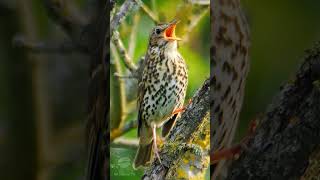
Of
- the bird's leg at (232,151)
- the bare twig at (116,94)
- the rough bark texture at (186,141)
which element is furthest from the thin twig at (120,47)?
the bird's leg at (232,151)

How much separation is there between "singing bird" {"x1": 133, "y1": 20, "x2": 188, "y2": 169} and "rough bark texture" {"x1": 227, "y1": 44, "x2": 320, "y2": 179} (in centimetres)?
44

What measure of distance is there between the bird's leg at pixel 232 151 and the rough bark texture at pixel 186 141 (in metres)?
0.15

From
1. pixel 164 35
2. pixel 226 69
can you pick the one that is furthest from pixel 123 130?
pixel 226 69

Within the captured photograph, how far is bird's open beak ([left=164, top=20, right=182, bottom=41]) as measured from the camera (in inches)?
138

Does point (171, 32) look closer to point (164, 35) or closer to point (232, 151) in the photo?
point (164, 35)

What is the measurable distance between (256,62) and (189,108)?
0.48 m

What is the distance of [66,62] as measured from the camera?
3602mm

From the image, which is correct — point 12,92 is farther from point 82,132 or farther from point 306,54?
point 306,54

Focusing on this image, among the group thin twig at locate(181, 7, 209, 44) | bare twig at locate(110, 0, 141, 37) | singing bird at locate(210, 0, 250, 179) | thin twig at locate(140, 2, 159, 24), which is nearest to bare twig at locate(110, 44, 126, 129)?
bare twig at locate(110, 0, 141, 37)

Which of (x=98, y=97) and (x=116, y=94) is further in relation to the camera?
(x=98, y=97)

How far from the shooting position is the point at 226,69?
12.1ft

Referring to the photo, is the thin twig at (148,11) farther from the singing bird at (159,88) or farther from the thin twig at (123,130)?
the thin twig at (123,130)

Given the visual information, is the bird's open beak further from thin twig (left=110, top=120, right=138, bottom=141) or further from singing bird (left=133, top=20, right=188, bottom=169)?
thin twig (left=110, top=120, right=138, bottom=141)

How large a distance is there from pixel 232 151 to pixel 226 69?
1.47ft
